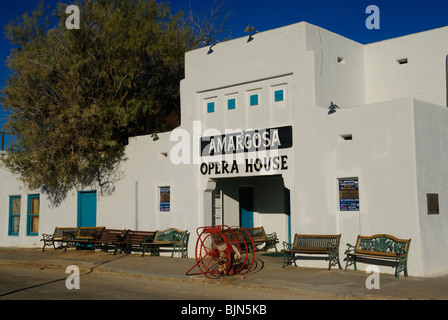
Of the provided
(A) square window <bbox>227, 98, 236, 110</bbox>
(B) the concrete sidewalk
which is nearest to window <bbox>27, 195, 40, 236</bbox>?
(B) the concrete sidewalk

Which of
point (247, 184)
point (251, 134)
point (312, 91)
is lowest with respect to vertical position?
point (247, 184)

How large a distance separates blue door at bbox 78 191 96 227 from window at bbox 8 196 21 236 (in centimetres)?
468

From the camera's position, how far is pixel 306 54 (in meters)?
15.0

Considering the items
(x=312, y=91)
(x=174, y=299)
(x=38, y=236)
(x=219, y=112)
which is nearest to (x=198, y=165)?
(x=219, y=112)

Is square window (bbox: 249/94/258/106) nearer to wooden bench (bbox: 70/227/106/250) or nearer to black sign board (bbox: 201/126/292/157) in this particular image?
black sign board (bbox: 201/126/292/157)

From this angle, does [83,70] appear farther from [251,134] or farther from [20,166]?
[251,134]

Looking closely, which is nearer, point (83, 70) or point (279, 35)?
point (279, 35)

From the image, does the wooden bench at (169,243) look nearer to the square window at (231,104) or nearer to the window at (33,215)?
the square window at (231,104)

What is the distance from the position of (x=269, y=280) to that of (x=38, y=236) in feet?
46.7

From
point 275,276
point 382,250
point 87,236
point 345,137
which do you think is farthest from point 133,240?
point 382,250

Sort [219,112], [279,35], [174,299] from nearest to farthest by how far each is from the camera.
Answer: [174,299] → [279,35] → [219,112]

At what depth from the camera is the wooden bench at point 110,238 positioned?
1873 cm

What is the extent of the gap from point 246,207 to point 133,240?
434cm

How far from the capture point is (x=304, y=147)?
1491 cm
